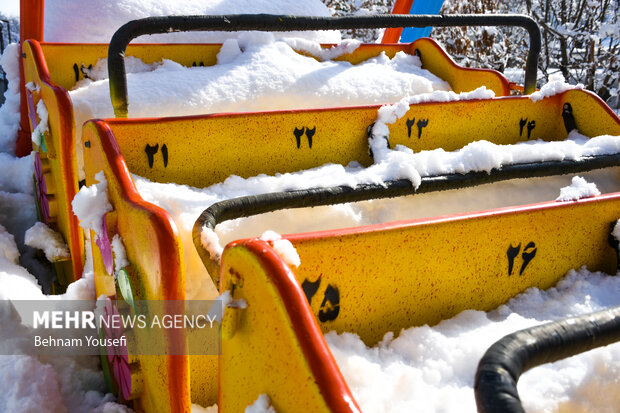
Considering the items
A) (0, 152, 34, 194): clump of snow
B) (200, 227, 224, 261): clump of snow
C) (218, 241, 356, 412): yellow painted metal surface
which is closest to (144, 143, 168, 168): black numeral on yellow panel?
(200, 227, 224, 261): clump of snow

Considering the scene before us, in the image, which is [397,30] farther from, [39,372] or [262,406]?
[262,406]

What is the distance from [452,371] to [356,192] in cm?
A: 51

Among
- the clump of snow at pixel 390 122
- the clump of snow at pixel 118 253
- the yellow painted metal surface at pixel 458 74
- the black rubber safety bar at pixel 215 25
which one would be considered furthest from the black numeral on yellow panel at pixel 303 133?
the yellow painted metal surface at pixel 458 74

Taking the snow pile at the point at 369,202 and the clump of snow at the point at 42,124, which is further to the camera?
the clump of snow at the point at 42,124

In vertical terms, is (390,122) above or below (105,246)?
above

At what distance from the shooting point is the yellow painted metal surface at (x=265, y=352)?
→ 2.26ft

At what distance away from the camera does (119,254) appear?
118cm

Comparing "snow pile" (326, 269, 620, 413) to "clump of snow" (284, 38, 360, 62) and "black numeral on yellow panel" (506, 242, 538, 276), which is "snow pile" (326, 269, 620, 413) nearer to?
"black numeral on yellow panel" (506, 242, 538, 276)

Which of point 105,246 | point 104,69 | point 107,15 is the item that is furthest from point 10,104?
point 105,246

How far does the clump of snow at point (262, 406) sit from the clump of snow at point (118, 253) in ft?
1.66

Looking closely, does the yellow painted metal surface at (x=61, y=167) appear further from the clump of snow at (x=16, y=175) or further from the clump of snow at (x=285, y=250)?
the clump of snow at (x=285, y=250)

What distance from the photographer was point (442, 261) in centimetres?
112

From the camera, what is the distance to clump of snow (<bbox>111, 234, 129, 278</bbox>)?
1163 millimetres

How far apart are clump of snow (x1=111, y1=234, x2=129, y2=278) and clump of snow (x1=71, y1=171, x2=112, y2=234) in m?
0.07
